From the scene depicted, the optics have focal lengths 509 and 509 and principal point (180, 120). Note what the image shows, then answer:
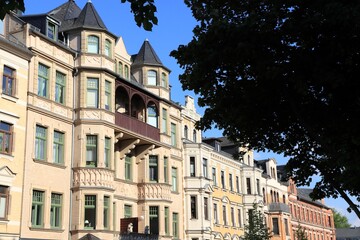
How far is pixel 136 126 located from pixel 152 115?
3637 mm

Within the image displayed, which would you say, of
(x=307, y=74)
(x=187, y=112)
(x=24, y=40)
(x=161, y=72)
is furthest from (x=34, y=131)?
(x=187, y=112)

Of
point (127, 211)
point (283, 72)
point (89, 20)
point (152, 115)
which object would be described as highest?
point (89, 20)

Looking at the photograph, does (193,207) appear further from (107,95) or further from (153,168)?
(107,95)

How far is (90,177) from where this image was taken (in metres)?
27.6

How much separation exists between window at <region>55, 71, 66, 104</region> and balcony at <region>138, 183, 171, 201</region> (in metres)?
8.60

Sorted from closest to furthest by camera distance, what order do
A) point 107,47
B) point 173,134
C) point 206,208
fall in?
1. point 107,47
2. point 173,134
3. point 206,208

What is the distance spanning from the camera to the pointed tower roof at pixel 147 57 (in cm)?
3644

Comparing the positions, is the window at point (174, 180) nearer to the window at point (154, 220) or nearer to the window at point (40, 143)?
the window at point (154, 220)

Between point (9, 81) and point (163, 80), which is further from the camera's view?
point (163, 80)

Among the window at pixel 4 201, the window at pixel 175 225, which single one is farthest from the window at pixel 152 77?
the window at pixel 4 201

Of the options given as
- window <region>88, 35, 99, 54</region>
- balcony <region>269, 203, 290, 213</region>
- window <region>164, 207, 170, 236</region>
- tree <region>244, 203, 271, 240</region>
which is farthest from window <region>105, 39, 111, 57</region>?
balcony <region>269, 203, 290, 213</region>

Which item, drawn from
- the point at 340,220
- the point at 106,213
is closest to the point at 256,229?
the point at 106,213

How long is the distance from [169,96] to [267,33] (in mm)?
24377

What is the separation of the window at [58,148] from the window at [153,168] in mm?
8394
